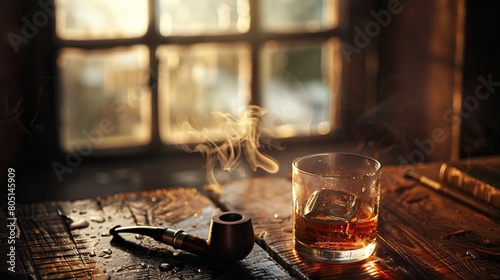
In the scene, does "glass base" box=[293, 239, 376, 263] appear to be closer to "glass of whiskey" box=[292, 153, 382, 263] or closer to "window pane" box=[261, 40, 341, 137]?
"glass of whiskey" box=[292, 153, 382, 263]

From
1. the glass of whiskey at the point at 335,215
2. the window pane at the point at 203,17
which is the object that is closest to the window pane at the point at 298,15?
the window pane at the point at 203,17

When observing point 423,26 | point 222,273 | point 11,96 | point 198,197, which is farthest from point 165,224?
point 423,26

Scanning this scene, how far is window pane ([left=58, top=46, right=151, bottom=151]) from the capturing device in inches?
134

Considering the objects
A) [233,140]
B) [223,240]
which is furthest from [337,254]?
[233,140]

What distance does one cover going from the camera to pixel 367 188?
142cm

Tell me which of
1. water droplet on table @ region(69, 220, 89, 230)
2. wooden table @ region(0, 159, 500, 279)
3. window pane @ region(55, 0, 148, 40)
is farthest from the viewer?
window pane @ region(55, 0, 148, 40)

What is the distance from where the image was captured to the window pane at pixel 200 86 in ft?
11.6

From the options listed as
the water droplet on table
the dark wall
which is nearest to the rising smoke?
the dark wall

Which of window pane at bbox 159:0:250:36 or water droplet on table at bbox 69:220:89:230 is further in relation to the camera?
window pane at bbox 159:0:250:36

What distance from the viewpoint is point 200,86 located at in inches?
143

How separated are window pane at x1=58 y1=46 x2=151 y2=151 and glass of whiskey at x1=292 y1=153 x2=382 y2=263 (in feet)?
7.01

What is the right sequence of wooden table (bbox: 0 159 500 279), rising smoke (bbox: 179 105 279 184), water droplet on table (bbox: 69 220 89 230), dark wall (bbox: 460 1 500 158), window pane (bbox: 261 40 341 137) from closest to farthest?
wooden table (bbox: 0 159 500 279)
water droplet on table (bbox: 69 220 89 230)
dark wall (bbox: 460 1 500 158)
rising smoke (bbox: 179 105 279 184)
window pane (bbox: 261 40 341 137)

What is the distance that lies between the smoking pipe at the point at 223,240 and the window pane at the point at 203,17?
2173 millimetres

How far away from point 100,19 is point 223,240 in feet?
7.33
